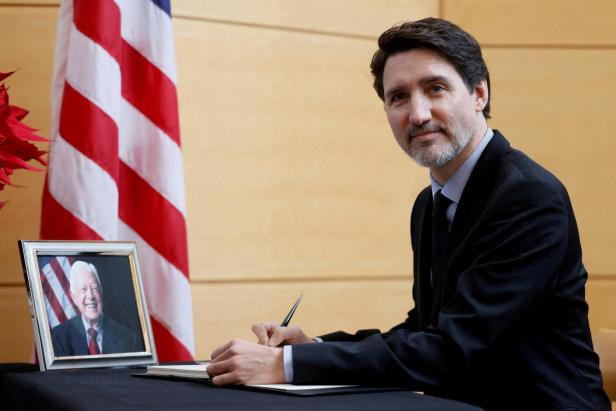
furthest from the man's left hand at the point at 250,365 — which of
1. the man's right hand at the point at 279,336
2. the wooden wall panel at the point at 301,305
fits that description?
the wooden wall panel at the point at 301,305

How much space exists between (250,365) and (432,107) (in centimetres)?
69

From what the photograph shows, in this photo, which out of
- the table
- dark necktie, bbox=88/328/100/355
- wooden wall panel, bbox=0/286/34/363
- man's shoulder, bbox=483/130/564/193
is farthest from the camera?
wooden wall panel, bbox=0/286/34/363

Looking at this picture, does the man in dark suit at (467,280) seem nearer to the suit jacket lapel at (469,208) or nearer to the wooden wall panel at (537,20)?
the suit jacket lapel at (469,208)

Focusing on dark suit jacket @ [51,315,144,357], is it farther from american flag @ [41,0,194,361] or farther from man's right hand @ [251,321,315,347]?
american flag @ [41,0,194,361]

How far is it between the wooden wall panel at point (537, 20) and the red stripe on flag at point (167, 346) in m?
2.06

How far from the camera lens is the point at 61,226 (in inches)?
102

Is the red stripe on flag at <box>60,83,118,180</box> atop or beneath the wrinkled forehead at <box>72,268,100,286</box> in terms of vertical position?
atop

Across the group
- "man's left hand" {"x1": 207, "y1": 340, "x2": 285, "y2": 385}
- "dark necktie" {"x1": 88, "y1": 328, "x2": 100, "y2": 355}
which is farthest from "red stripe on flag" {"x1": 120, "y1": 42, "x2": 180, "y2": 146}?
"man's left hand" {"x1": 207, "y1": 340, "x2": 285, "y2": 385}

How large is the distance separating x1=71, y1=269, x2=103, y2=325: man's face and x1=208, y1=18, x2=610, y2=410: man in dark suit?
0.37 m

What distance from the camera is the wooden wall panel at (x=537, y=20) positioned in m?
4.05

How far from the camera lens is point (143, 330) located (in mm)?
2111

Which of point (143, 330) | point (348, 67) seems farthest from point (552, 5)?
point (143, 330)

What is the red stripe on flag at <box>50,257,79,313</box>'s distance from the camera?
2027 mm

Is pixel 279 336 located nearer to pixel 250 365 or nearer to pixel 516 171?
pixel 250 365
